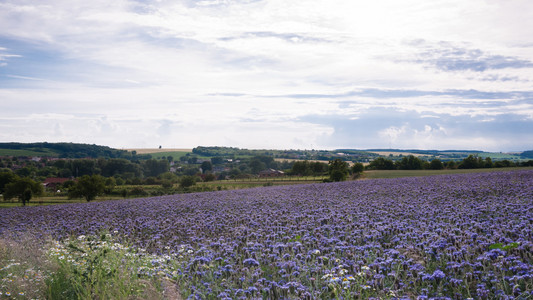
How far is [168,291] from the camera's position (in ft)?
19.8

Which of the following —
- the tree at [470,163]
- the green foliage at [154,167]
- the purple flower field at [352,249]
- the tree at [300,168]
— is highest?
the tree at [470,163]

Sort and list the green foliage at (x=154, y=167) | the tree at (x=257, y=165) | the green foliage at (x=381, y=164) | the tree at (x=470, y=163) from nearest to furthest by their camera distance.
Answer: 1. the tree at (x=470, y=163)
2. the green foliage at (x=381, y=164)
3. the tree at (x=257, y=165)
4. the green foliage at (x=154, y=167)

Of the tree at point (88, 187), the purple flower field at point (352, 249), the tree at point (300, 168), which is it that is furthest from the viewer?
the tree at point (300, 168)

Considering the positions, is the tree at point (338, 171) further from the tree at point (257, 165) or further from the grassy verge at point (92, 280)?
the tree at point (257, 165)

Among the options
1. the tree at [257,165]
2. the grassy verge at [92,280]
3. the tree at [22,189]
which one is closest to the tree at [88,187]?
the tree at [22,189]

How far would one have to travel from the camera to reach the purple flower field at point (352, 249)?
17.4ft

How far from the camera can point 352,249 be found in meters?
6.75

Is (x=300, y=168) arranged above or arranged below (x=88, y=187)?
above

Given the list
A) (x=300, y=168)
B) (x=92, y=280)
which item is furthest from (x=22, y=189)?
(x=300, y=168)

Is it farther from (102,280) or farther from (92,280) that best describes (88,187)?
(92,280)

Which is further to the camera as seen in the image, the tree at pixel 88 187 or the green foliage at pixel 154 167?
the green foliage at pixel 154 167

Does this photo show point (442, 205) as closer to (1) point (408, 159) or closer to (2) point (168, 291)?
(2) point (168, 291)

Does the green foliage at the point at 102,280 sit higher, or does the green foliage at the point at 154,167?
the green foliage at the point at 102,280

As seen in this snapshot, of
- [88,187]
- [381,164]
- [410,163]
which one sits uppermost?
[410,163]
